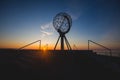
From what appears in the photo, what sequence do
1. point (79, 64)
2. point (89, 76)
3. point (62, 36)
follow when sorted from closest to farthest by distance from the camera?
point (89, 76) < point (79, 64) < point (62, 36)

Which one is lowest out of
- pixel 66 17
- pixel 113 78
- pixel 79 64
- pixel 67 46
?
pixel 113 78

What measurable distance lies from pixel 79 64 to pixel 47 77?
365cm

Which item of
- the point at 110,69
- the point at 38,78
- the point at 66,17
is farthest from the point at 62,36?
the point at 38,78

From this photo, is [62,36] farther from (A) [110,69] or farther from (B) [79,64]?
(A) [110,69]

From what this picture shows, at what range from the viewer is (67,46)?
24594 millimetres

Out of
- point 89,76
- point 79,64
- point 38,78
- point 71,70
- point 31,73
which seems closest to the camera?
point 38,78

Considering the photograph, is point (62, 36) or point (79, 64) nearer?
point (79, 64)

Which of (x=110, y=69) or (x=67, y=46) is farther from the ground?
(x=67, y=46)

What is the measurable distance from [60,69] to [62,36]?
1571 cm

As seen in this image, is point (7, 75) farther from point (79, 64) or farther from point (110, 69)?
point (110, 69)

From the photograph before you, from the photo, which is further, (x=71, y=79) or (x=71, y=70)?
(x=71, y=70)

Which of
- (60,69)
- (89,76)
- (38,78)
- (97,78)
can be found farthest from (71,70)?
(38,78)

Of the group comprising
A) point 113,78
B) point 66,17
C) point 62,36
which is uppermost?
point 66,17

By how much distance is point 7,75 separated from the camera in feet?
22.5
